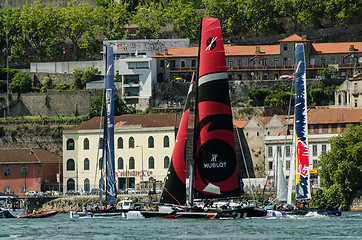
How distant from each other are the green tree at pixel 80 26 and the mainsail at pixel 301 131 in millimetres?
75681

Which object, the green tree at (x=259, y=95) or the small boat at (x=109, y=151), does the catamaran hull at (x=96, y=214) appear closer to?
the small boat at (x=109, y=151)

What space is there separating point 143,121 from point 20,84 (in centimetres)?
2662

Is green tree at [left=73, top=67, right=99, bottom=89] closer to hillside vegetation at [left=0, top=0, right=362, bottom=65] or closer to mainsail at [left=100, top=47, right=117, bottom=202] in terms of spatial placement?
hillside vegetation at [left=0, top=0, right=362, bottom=65]

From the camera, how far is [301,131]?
82.9 meters

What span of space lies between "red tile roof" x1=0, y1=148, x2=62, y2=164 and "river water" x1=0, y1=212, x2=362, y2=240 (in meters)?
39.4

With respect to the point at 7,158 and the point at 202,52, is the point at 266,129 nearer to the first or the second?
the point at 7,158

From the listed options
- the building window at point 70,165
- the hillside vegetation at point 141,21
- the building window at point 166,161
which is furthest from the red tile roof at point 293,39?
the building window at point 70,165

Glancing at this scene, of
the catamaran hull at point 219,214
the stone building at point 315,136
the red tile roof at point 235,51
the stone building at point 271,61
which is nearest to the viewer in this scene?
the catamaran hull at point 219,214

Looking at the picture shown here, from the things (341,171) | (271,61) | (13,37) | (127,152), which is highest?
(13,37)

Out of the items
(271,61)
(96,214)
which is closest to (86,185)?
(271,61)

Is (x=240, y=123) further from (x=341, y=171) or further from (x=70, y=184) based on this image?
(x=341, y=171)

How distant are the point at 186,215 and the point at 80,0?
103728 millimetres

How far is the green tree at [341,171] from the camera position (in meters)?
98.1

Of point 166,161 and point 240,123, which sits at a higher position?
point 240,123
